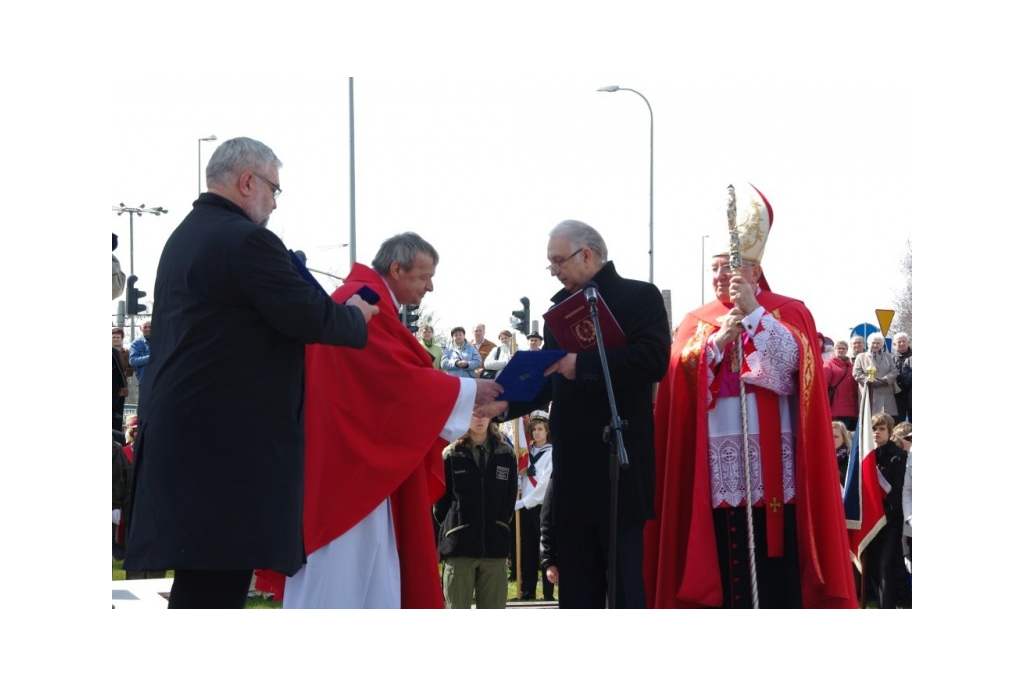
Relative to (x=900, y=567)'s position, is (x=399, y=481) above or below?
above

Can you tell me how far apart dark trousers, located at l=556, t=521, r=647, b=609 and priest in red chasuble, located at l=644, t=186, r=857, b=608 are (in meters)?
0.41

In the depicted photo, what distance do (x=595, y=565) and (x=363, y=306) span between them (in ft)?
5.72

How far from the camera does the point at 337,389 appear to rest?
557 centimetres

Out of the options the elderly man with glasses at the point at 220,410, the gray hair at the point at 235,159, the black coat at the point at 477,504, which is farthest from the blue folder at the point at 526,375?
the black coat at the point at 477,504

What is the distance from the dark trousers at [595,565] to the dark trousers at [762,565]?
0.52m

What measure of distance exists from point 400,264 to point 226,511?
1.61 metres

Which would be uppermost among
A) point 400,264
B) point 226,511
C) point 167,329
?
point 400,264

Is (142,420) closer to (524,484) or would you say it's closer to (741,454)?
(741,454)

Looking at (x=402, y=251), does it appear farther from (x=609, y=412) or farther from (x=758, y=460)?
(x=758, y=460)

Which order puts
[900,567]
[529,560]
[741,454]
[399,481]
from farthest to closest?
[529,560] < [900,567] < [741,454] < [399,481]

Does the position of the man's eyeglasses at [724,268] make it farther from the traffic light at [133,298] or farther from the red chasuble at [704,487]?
the traffic light at [133,298]

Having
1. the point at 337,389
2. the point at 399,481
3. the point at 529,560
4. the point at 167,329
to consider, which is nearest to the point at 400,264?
the point at 337,389

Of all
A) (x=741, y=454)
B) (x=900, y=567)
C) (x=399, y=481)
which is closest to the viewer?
(x=399, y=481)

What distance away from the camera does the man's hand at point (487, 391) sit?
18.7ft
